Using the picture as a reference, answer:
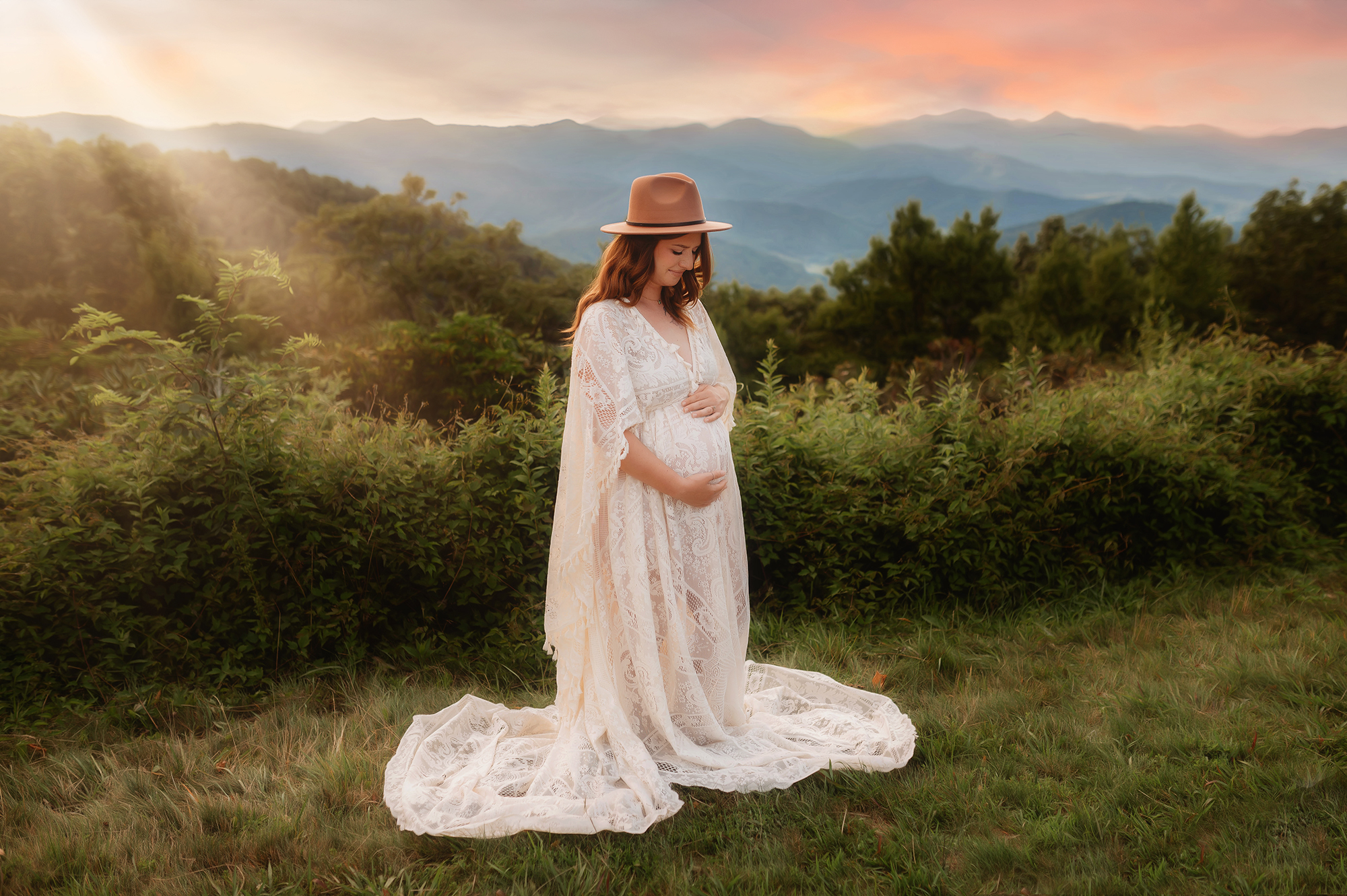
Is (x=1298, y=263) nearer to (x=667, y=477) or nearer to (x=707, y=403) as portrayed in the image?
(x=707, y=403)

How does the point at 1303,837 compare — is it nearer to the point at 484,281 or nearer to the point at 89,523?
the point at 89,523

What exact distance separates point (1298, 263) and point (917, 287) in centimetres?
1173

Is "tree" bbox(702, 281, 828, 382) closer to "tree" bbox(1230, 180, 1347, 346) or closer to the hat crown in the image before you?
"tree" bbox(1230, 180, 1347, 346)

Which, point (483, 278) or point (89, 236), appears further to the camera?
point (483, 278)

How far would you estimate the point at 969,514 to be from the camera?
4219 mm

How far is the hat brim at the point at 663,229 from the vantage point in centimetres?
263

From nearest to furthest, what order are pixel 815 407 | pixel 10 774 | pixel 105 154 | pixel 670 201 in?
pixel 670 201, pixel 10 774, pixel 815 407, pixel 105 154

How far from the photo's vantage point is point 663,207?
2.64 meters

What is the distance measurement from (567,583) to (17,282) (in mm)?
19298

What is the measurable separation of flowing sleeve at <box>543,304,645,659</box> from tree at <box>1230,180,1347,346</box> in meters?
26.1

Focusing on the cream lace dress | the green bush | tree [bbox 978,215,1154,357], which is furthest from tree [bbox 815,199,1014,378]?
the cream lace dress

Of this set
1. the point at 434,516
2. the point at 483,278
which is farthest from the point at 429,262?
the point at 434,516

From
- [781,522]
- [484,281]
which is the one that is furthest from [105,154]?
[781,522]

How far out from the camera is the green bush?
3.34m
